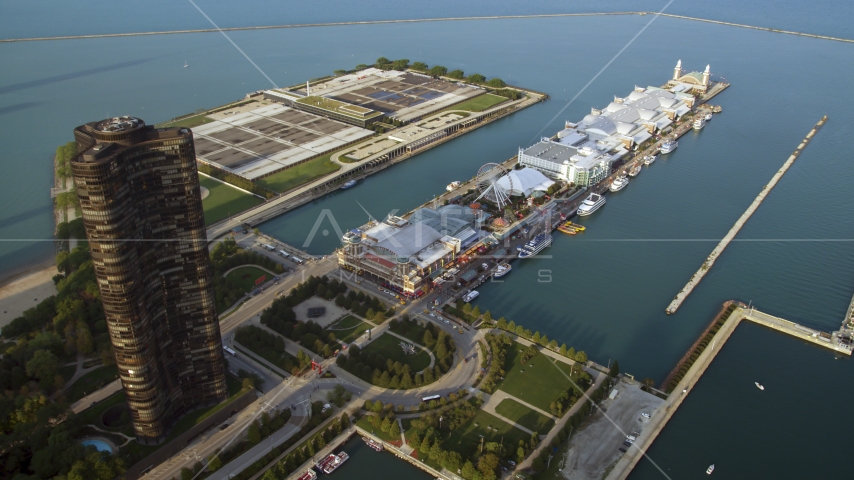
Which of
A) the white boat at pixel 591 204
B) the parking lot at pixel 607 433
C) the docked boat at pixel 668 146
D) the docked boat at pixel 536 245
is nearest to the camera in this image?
the parking lot at pixel 607 433

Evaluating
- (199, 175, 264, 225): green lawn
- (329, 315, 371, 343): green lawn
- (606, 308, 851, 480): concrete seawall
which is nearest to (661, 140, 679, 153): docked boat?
(606, 308, 851, 480): concrete seawall

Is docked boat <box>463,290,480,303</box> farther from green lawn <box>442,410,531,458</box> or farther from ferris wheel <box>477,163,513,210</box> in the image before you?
ferris wheel <box>477,163,513,210</box>

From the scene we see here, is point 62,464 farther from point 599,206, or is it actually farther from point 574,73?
point 574,73

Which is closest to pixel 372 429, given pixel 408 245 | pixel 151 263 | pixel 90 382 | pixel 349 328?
pixel 349 328

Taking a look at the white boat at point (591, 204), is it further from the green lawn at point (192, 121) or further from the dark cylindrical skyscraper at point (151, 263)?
the green lawn at point (192, 121)

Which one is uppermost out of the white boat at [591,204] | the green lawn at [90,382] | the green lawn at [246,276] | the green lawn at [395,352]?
the white boat at [591,204]

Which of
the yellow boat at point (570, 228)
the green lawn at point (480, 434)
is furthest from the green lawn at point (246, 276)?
the yellow boat at point (570, 228)

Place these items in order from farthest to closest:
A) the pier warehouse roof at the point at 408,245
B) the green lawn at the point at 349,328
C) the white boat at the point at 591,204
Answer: the white boat at the point at 591,204, the pier warehouse roof at the point at 408,245, the green lawn at the point at 349,328
